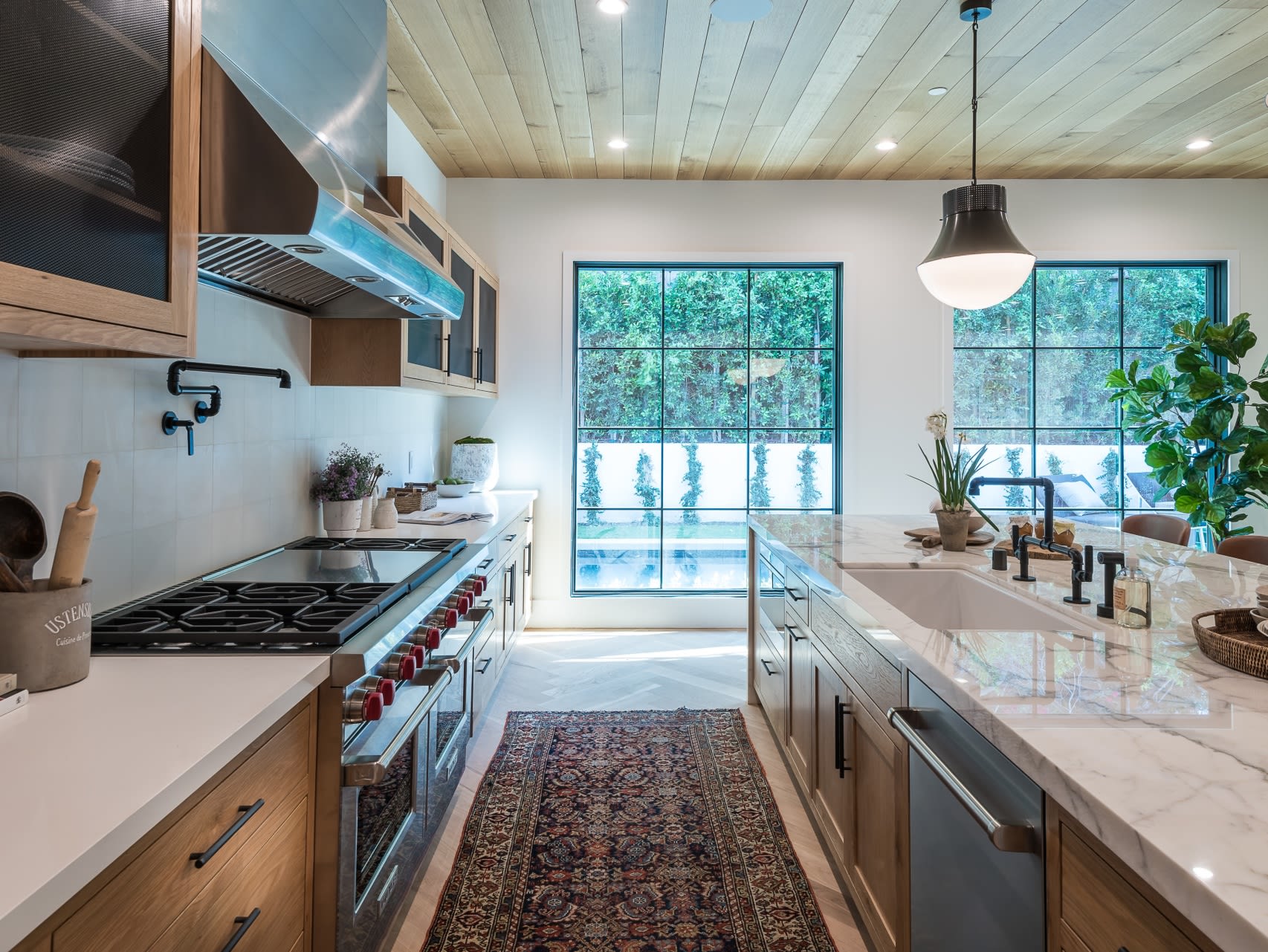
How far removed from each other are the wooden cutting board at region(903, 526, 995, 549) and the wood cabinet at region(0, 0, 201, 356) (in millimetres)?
2160

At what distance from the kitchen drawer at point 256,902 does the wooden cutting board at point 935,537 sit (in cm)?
197

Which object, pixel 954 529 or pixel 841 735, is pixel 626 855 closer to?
pixel 841 735

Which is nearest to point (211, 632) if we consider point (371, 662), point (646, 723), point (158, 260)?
point (371, 662)

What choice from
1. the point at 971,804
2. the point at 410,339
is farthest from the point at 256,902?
the point at 410,339

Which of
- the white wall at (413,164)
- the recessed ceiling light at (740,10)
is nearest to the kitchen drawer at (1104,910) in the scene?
the recessed ceiling light at (740,10)

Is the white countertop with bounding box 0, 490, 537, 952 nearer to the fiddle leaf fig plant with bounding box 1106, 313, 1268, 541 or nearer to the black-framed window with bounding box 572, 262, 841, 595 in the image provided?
the black-framed window with bounding box 572, 262, 841, 595

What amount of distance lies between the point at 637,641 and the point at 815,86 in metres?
3.10

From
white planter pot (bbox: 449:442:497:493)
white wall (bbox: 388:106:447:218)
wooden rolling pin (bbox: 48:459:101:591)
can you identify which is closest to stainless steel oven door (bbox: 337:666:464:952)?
wooden rolling pin (bbox: 48:459:101:591)

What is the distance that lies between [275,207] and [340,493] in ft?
5.13

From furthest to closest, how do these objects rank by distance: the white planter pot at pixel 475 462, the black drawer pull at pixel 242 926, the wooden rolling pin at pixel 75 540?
1. the white planter pot at pixel 475 462
2. the wooden rolling pin at pixel 75 540
3. the black drawer pull at pixel 242 926

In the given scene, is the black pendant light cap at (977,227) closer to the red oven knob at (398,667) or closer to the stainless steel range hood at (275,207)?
the stainless steel range hood at (275,207)

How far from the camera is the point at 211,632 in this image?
1479mm

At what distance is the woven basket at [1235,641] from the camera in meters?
1.17

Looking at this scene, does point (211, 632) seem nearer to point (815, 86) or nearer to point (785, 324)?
point (815, 86)
